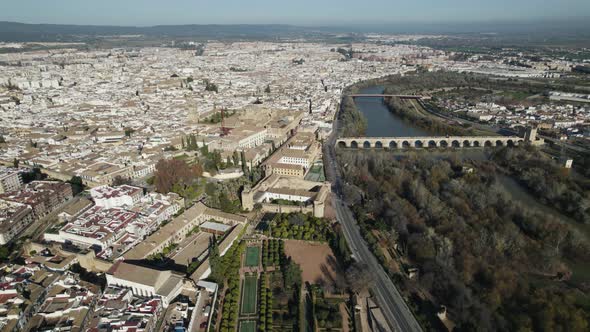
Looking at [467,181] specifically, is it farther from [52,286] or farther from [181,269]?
[52,286]

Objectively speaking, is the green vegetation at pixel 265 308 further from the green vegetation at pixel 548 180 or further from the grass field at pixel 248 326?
the green vegetation at pixel 548 180

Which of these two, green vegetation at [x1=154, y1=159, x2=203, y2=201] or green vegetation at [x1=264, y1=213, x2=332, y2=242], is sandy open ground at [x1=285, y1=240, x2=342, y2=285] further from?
green vegetation at [x1=154, y1=159, x2=203, y2=201]

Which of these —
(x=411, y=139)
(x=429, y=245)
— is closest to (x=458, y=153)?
(x=411, y=139)

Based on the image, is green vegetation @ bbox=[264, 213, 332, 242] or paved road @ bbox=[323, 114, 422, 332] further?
green vegetation @ bbox=[264, 213, 332, 242]

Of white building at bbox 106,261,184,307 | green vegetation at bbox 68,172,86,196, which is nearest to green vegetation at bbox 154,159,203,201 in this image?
green vegetation at bbox 68,172,86,196

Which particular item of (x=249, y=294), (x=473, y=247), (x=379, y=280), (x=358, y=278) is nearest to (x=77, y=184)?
(x=249, y=294)
